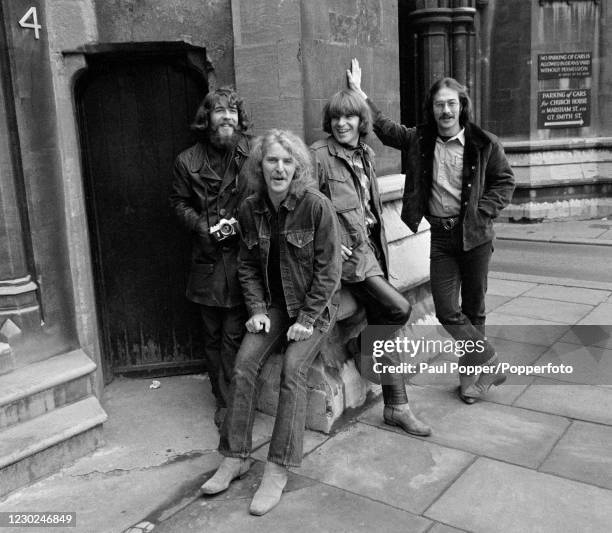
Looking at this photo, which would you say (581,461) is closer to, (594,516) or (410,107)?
(594,516)

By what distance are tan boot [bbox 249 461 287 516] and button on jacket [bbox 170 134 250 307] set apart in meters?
1.08

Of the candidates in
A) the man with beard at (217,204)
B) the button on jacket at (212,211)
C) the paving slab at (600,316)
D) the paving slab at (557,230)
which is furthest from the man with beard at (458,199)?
the paving slab at (557,230)

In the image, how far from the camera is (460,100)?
410cm

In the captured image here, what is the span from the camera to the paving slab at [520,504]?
2.98 m

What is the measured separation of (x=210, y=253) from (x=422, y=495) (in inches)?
72.0

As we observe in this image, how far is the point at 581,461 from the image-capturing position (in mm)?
3535

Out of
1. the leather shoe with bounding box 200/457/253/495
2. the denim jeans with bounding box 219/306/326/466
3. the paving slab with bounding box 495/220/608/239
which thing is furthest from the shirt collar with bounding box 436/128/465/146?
the paving slab with bounding box 495/220/608/239

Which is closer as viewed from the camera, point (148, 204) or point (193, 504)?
point (193, 504)

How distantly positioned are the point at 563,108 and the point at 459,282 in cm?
868

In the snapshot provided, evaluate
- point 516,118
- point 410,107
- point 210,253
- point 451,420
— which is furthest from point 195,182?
point 516,118

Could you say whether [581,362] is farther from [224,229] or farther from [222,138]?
[222,138]

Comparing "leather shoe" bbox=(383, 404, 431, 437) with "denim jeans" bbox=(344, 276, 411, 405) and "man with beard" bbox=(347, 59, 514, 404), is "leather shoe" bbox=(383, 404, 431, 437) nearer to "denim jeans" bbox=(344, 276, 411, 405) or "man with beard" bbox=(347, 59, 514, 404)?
"denim jeans" bbox=(344, 276, 411, 405)

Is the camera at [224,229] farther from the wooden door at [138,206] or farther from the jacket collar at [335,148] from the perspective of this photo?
the wooden door at [138,206]

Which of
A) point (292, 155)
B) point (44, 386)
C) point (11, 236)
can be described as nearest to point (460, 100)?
point (292, 155)
